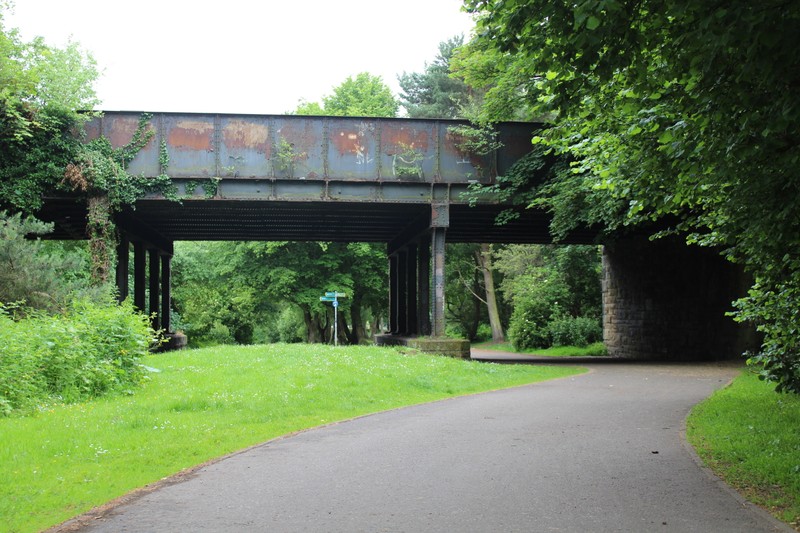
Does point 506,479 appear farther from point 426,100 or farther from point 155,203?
point 426,100

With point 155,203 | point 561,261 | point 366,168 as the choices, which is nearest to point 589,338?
point 561,261

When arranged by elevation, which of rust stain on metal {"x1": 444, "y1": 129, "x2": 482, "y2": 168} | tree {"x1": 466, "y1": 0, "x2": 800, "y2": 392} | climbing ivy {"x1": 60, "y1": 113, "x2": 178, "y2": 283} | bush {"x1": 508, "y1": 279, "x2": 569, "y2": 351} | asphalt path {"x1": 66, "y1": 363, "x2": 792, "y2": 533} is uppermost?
rust stain on metal {"x1": 444, "y1": 129, "x2": 482, "y2": 168}

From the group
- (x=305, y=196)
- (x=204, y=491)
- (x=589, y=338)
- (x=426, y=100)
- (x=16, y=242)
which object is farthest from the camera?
(x=426, y=100)

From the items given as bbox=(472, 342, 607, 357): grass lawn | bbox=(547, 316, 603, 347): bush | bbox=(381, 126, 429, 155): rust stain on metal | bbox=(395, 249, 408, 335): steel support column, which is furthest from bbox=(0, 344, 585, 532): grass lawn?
bbox=(547, 316, 603, 347): bush

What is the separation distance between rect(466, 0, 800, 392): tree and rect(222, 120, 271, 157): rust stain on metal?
1711 centimetres

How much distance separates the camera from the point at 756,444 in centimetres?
909

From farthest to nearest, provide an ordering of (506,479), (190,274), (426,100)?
1. (426,100)
2. (190,274)
3. (506,479)

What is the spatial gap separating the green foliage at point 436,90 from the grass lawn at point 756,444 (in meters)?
43.6

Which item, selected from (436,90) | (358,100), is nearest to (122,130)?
(358,100)

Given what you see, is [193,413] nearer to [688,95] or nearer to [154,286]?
[688,95]

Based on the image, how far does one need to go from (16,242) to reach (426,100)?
45.3 meters

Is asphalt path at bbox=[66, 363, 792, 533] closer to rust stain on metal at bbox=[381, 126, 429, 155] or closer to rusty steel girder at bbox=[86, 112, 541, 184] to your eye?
rusty steel girder at bbox=[86, 112, 541, 184]

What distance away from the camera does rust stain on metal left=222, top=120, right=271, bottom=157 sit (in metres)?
25.2

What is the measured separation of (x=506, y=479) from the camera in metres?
7.69
